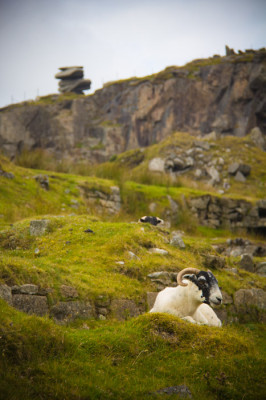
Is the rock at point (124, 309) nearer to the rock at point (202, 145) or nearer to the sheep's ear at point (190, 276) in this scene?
the sheep's ear at point (190, 276)

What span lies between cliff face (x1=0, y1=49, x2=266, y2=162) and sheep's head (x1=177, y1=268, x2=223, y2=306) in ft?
166

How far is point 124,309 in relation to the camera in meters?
9.49

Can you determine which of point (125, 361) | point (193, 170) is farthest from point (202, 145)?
point (125, 361)

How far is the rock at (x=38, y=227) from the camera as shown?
1277cm

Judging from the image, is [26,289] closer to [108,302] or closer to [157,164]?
[108,302]

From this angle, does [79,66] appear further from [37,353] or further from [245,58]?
[37,353]

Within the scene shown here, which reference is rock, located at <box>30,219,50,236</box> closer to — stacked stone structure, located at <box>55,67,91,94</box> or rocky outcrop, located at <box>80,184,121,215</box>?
rocky outcrop, located at <box>80,184,121,215</box>

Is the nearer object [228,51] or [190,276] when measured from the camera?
[190,276]

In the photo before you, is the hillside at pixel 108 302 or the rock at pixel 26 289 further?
the rock at pixel 26 289

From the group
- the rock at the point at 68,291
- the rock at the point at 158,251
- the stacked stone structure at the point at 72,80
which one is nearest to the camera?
the rock at the point at 68,291

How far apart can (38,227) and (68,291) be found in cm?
454

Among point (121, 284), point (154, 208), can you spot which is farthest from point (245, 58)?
point (121, 284)

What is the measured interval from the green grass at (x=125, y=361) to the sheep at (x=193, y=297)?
1.56 m

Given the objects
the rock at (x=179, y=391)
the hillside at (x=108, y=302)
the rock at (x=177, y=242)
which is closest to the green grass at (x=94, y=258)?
the hillside at (x=108, y=302)
